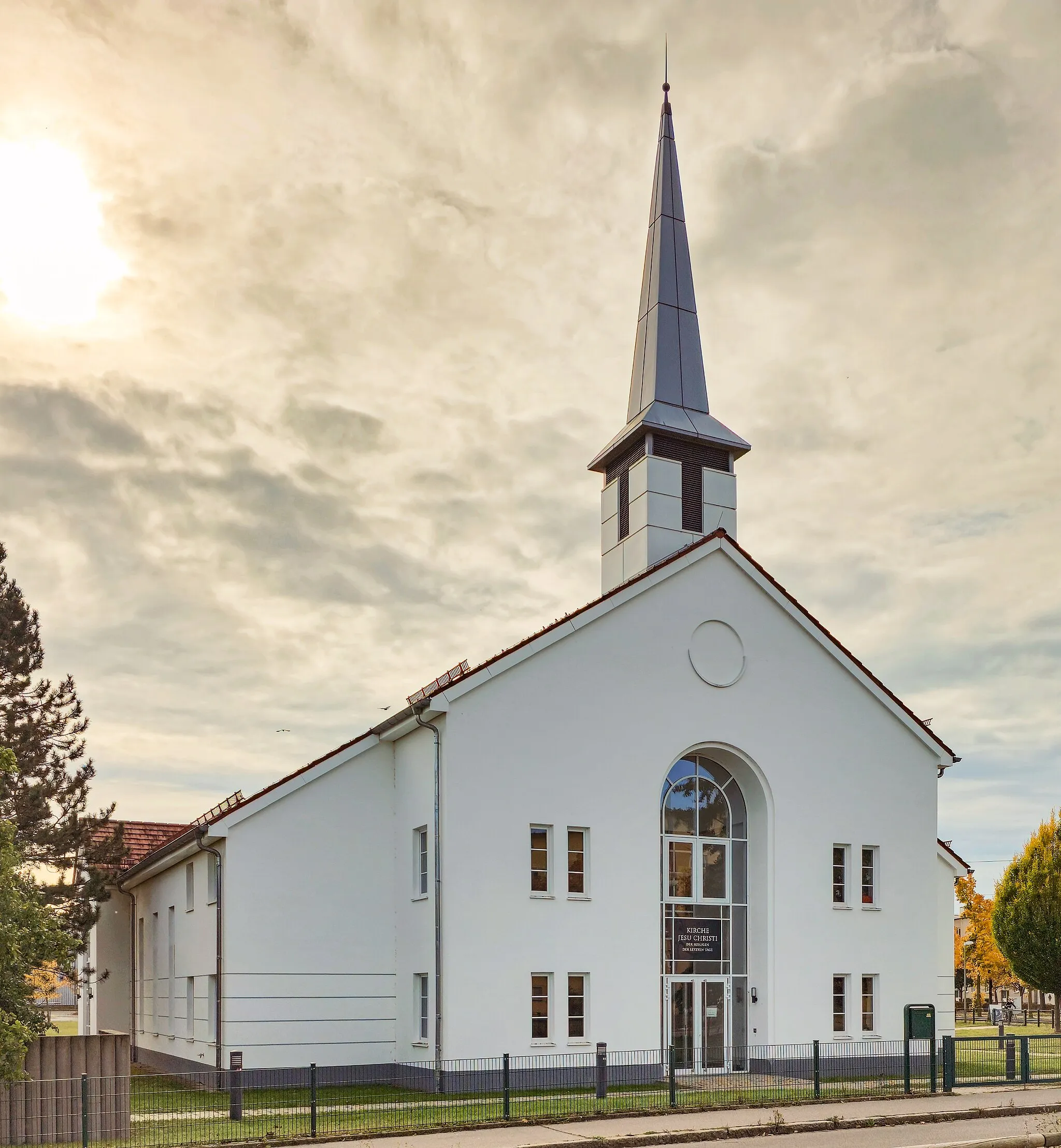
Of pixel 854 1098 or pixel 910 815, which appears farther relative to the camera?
pixel 910 815

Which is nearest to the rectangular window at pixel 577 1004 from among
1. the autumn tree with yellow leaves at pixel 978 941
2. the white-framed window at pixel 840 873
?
the white-framed window at pixel 840 873

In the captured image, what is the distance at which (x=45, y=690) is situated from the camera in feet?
117

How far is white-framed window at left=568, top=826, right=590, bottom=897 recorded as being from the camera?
84.2 ft

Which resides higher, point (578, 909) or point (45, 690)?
point (45, 690)

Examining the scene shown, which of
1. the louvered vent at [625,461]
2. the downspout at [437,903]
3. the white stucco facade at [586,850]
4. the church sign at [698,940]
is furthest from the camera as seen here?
the louvered vent at [625,461]

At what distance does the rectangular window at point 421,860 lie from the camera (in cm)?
2612

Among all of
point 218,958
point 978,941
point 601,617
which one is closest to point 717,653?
point 601,617

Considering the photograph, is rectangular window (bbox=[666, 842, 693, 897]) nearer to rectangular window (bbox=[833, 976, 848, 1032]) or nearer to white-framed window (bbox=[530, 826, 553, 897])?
white-framed window (bbox=[530, 826, 553, 897])

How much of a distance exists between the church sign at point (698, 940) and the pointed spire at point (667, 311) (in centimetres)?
1325

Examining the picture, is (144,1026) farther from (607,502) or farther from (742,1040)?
(607,502)

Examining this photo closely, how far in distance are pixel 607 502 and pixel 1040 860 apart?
79.1ft

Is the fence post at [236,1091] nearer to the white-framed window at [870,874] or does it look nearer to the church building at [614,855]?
the church building at [614,855]

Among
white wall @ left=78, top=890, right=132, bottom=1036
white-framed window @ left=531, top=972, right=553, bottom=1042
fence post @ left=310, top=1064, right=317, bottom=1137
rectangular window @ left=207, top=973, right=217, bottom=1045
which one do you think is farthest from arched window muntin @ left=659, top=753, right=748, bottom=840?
white wall @ left=78, top=890, right=132, bottom=1036

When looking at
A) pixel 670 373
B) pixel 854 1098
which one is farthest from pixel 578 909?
pixel 670 373
